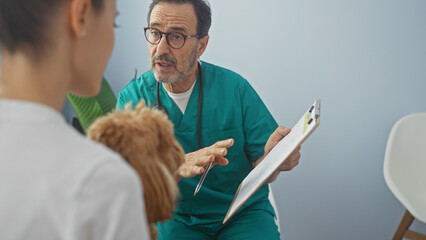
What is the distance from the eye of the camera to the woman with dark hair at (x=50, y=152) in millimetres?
466

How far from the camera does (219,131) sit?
1455mm

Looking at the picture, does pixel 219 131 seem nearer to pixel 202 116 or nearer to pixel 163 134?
pixel 202 116

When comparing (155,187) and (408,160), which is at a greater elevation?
(155,187)

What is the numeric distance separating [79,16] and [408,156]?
1819 mm

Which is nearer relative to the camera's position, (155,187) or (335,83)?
(155,187)

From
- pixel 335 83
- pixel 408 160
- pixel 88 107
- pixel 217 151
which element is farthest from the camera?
pixel 335 83

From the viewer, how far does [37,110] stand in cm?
50

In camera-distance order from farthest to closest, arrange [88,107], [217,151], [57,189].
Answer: [88,107] < [217,151] < [57,189]

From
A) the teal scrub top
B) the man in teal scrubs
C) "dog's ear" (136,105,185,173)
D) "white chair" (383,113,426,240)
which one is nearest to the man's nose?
the man in teal scrubs

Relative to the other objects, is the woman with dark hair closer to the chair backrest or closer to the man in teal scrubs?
the man in teal scrubs

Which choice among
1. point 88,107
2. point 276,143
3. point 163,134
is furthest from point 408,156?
point 163,134

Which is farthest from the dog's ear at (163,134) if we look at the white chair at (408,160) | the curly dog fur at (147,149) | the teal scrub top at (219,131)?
the white chair at (408,160)

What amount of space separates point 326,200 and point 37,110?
194cm

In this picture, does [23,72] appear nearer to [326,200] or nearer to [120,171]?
[120,171]
